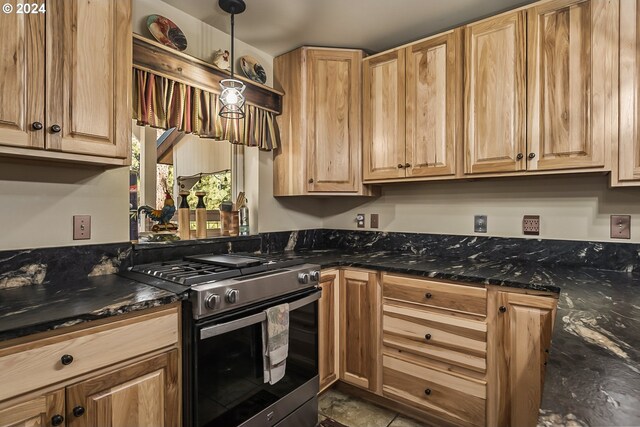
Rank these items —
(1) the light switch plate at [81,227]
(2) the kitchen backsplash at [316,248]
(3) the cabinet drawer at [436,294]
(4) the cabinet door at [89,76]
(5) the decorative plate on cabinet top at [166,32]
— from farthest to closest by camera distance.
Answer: (5) the decorative plate on cabinet top at [166,32] → (3) the cabinet drawer at [436,294] → (1) the light switch plate at [81,227] → (2) the kitchen backsplash at [316,248] → (4) the cabinet door at [89,76]

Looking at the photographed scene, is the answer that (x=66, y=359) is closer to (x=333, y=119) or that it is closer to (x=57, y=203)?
(x=57, y=203)

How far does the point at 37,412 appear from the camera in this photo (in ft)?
3.26

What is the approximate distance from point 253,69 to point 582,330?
238cm

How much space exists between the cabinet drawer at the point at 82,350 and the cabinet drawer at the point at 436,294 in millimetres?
1204

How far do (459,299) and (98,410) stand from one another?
5.35 ft

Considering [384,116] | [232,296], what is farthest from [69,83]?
[384,116]

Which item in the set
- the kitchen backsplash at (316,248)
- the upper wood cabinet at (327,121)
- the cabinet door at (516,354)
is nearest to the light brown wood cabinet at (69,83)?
the kitchen backsplash at (316,248)

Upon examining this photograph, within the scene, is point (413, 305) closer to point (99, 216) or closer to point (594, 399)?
point (594, 399)

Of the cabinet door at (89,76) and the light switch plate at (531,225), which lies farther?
the light switch plate at (531,225)

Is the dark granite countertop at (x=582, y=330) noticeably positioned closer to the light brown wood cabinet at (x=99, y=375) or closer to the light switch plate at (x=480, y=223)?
the light switch plate at (x=480, y=223)

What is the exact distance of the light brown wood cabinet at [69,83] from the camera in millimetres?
1179

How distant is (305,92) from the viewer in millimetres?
2484

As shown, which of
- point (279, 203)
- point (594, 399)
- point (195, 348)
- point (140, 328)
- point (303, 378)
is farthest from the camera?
point (279, 203)

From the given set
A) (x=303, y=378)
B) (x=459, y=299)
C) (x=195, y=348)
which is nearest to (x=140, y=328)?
(x=195, y=348)
